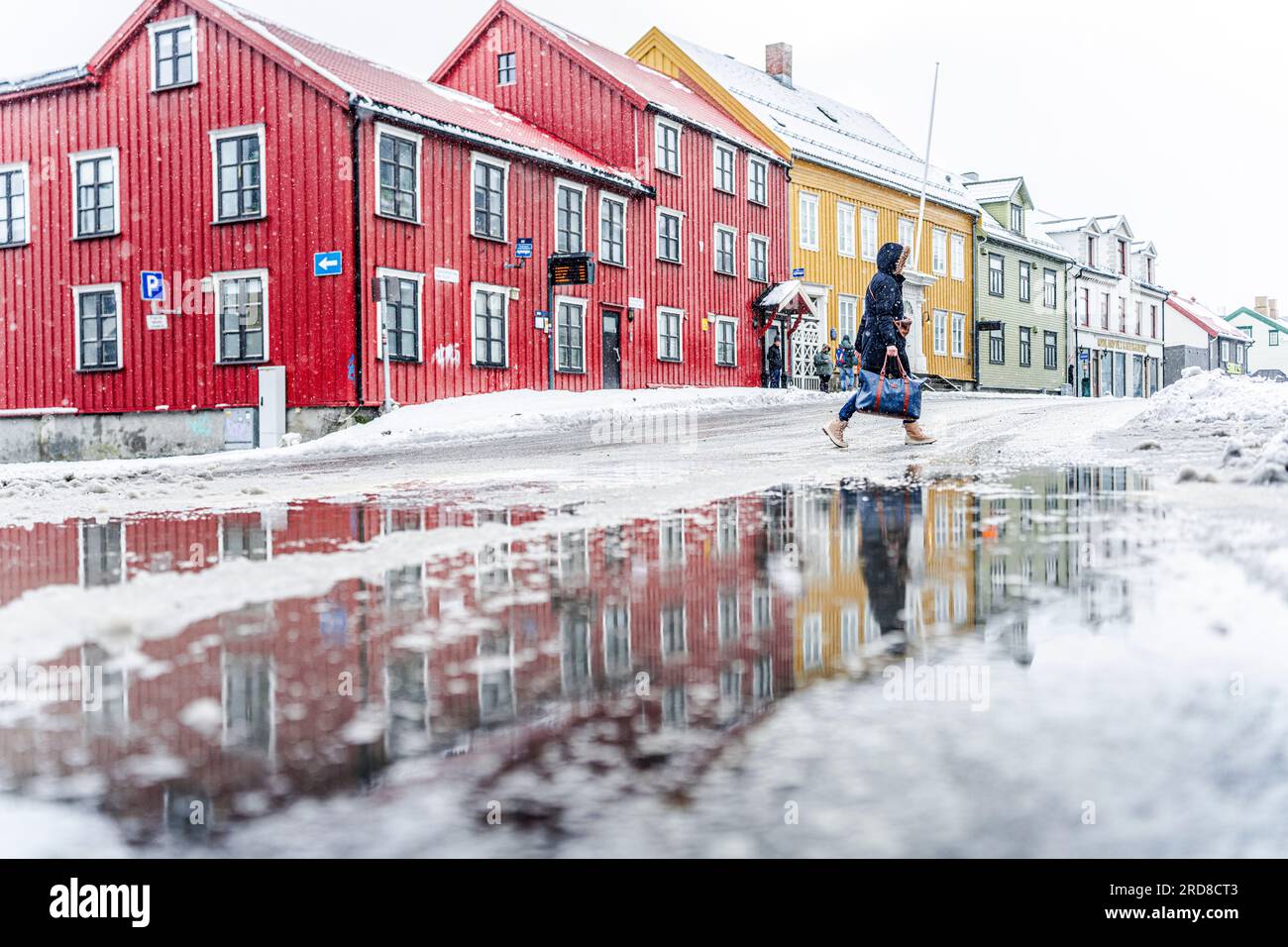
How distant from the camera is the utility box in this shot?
22953mm

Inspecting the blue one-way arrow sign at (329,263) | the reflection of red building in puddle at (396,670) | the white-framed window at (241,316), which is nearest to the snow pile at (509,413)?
the blue one-way arrow sign at (329,263)

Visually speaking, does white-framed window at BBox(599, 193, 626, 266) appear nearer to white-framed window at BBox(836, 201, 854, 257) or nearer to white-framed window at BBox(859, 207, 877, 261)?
white-framed window at BBox(836, 201, 854, 257)

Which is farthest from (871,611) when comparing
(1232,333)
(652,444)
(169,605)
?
(1232,333)

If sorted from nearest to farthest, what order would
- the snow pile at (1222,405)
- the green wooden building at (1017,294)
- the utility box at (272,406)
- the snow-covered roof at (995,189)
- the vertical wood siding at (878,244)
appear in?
the snow pile at (1222,405), the utility box at (272,406), the vertical wood siding at (878,244), the green wooden building at (1017,294), the snow-covered roof at (995,189)

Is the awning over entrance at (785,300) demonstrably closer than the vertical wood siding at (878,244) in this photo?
Yes

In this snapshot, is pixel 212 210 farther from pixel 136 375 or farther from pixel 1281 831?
pixel 1281 831

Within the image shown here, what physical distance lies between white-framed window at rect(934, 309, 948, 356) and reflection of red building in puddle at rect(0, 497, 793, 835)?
4180cm

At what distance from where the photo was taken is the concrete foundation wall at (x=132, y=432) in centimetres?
2291

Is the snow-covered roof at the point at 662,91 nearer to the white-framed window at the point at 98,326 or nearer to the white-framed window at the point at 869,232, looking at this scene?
the white-framed window at the point at 869,232

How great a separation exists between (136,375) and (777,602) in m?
22.8

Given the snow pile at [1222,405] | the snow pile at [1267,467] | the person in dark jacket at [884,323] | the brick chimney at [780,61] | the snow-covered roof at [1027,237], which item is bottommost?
the snow pile at [1267,467]

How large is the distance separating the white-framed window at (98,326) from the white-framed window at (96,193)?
43.5 inches

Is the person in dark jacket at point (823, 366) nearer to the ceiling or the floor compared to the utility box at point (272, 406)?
nearer to the ceiling

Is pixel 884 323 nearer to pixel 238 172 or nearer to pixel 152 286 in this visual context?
pixel 238 172
